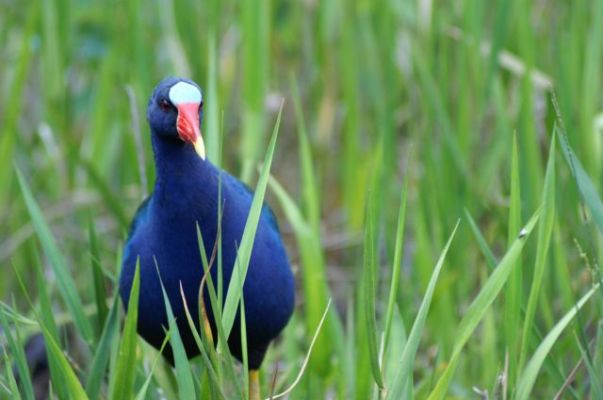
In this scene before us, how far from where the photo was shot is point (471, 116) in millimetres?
2887

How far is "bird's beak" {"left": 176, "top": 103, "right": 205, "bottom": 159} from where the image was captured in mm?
1807

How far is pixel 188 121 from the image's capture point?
1822 mm

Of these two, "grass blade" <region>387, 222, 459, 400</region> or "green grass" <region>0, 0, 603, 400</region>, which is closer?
"grass blade" <region>387, 222, 459, 400</region>

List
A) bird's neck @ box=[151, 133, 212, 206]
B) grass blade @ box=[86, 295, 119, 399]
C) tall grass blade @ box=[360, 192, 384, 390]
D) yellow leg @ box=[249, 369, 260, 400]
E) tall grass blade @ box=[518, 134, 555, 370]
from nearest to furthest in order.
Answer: tall grass blade @ box=[360, 192, 384, 390], tall grass blade @ box=[518, 134, 555, 370], grass blade @ box=[86, 295, 119, 399], bird's neck @ box=[151, 133, 212, 206], yellow leg @ box=[249, 369, 260, 400]

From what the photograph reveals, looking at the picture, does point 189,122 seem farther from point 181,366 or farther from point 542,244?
point 542,244

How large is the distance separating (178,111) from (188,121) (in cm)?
5

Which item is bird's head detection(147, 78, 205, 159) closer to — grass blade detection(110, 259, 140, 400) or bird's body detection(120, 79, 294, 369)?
bird's body detection(120, 79, 294, 369)

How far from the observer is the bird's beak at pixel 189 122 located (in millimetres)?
1807

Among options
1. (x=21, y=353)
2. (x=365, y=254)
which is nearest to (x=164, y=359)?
(x=21, y=353)

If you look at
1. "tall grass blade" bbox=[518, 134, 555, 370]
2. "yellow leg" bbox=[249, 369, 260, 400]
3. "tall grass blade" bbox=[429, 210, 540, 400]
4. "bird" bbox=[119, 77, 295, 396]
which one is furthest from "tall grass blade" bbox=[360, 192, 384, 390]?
"yellow leg" bbox=[249, 369, 260, 400]

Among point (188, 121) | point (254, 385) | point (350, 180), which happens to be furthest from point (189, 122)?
point (350, 180)

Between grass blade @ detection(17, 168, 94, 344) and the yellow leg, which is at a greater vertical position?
grass blade @ detection(17, 168, 94, 344)

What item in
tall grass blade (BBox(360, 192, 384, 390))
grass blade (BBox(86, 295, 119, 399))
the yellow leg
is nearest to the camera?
tall grass blade (BBox(360, 192, 384, 390))

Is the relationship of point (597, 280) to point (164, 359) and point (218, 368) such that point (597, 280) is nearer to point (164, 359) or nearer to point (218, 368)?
point (218, 368)
